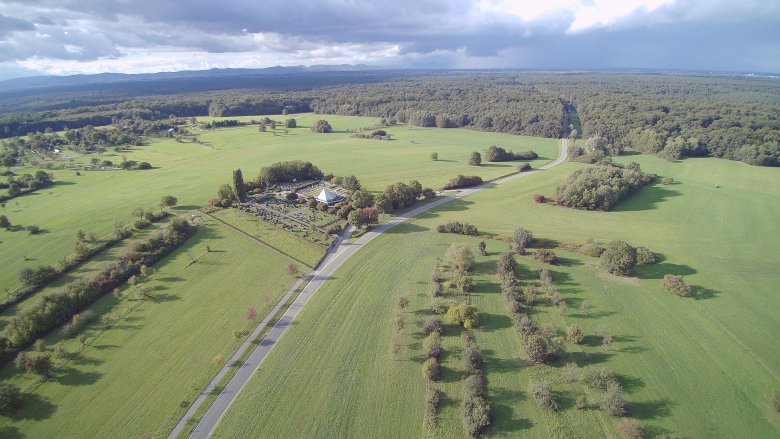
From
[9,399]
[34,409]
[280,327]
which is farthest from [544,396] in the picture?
[9,399]

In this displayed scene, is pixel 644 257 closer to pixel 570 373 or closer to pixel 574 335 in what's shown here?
pixel 574 335

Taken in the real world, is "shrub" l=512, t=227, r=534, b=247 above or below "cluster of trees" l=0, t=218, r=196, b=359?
above

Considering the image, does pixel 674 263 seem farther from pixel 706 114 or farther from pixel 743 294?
pixel 706 114

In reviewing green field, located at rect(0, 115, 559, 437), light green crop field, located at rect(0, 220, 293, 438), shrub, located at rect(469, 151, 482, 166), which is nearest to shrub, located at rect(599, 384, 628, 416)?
light green crop field, located at rect(0, 220, 293, 438)

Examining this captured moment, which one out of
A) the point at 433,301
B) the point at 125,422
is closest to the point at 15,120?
the point at 125,422

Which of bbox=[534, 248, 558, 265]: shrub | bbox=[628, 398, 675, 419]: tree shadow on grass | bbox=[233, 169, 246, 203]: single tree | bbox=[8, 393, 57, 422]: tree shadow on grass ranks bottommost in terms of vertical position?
bbox=[8, 393, 57, 422]: tree shadow on grass

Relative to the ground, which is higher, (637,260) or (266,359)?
(637,260)

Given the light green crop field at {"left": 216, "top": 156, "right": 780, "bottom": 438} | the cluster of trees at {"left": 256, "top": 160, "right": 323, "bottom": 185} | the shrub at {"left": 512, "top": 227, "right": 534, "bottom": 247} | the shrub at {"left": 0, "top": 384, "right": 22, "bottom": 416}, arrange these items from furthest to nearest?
the cluster of trees at {"left": 256, "top": 160, "right": 323, "bottom": 185}, the shrub at {"left": 512, "top": 227, "right": 534, "bottom": 247}, the shrub at {"left": 0, "top": 384, "right": 22, "bottom": 416}, the light green crop field at {"left": 216, "top": 156, "right": 780, "bottom": 438}

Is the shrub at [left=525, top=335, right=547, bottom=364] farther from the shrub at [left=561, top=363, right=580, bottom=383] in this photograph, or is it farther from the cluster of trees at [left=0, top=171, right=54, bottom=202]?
the cluster of trees at [left=0, top=171, right=54, bottom=202]
